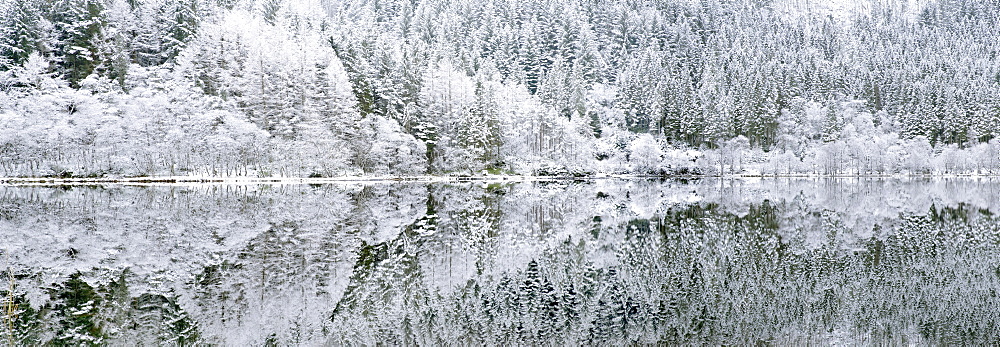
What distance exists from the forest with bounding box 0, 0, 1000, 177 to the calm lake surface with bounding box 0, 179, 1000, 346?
39069 mm

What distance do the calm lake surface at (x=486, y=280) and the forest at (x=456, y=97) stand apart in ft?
128

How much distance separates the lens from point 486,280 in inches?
722

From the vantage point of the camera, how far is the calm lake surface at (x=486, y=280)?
13344 millimetres

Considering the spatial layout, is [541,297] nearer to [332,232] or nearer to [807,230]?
[332,232]

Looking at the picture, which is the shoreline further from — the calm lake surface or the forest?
the calm lake surface

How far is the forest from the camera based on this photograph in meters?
→ 71.7

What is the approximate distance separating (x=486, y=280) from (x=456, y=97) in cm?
7811

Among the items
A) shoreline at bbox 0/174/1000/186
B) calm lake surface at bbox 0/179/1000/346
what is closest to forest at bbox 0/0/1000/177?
shoreline at bbox 0/174/1000/186

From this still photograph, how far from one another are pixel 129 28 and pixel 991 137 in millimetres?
137229

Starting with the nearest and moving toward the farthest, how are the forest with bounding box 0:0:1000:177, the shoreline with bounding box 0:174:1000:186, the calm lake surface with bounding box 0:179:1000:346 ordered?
1. the calm lake surface with bounding box 0:179:1000:346
2. the shoreline with bounding box 0:174:1000:186
3. the forest with bounding box 0:0:1000:177

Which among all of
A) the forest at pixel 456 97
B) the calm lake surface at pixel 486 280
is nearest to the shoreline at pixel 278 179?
the forest at pixel 456 97

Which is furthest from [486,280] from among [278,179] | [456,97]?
[456,97]

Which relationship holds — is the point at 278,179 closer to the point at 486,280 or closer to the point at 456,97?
the point at 456,97

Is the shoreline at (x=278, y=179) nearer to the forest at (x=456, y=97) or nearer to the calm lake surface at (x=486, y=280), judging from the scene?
the forest at (x=456, y=97)
